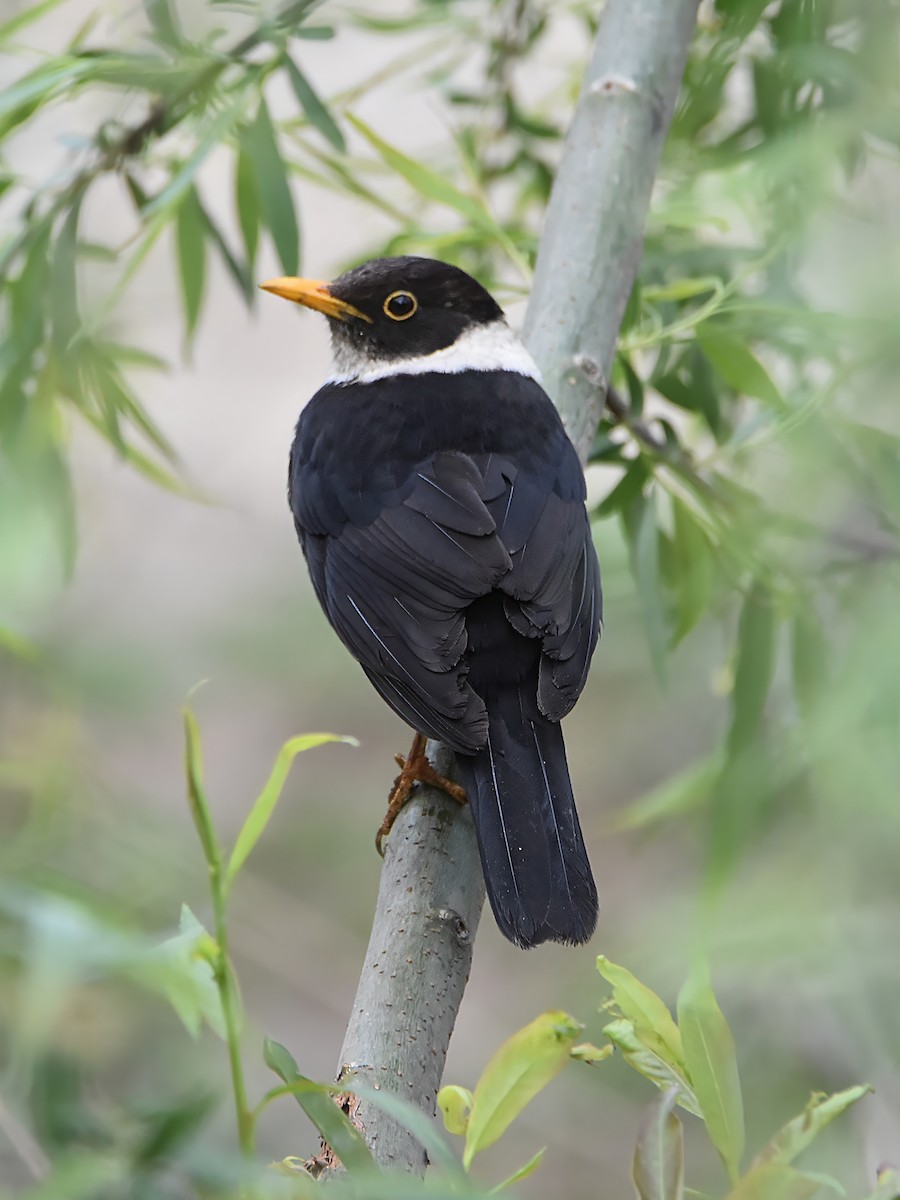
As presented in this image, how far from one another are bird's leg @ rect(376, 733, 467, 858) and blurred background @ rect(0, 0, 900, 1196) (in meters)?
0.33

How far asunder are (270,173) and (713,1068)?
6.08 ft

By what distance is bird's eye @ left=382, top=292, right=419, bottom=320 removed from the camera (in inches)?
112

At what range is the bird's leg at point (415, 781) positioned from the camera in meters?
1.98

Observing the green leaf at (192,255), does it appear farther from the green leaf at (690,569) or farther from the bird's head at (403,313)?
the green leaf at (690,569)

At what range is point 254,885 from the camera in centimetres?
458

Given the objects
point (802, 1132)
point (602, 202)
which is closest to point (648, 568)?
point (602, 202)

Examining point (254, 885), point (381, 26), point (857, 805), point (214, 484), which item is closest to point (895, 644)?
point (857, 805)

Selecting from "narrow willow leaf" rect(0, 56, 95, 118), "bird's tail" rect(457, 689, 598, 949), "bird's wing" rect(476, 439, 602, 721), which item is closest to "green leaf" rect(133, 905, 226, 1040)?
"bird's tail" rect(457, 689, 598, 949)

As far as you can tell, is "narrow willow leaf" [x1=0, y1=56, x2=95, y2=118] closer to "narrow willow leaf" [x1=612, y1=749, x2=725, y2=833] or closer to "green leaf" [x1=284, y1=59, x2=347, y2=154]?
"green leaf" [x1=284, y1=59, x2=347, y2=154]

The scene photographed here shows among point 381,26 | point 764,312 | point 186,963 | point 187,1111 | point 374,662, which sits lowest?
point 187,1111

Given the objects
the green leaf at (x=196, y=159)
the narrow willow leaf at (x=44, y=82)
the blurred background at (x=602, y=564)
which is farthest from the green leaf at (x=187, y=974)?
the narrow willow leaf at (x=44, y=82)

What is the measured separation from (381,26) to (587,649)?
145 centimetres

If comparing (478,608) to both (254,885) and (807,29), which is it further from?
(254,885)

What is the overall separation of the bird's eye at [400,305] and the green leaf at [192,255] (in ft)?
1.26
